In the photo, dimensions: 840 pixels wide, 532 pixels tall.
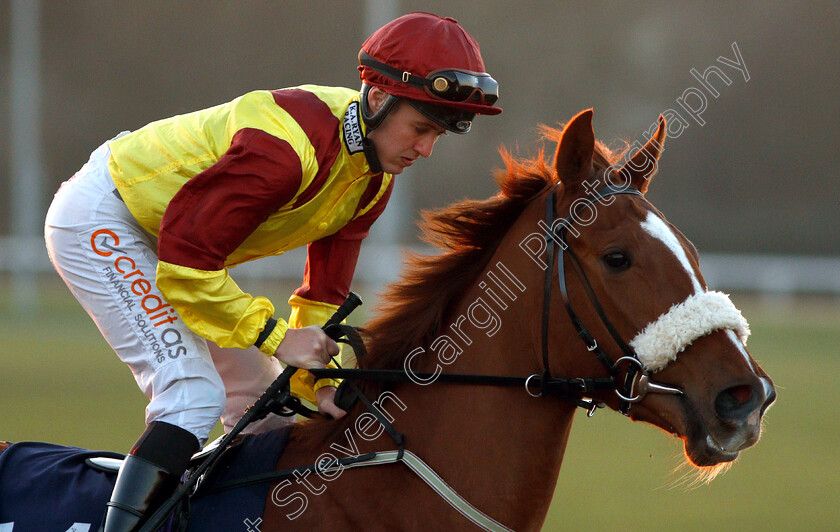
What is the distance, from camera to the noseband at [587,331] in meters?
2.00

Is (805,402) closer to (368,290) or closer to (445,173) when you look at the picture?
(368,290)

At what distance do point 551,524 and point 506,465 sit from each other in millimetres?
2812

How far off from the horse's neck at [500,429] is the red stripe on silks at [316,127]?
582 mm

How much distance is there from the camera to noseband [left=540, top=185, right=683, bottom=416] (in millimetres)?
1997

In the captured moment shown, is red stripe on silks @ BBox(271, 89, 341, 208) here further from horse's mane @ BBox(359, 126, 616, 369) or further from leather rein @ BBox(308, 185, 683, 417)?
leather rein @ BBox(308, 185, 683, 417)

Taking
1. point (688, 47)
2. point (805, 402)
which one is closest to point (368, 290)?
point (805, 402)

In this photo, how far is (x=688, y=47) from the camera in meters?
19.0

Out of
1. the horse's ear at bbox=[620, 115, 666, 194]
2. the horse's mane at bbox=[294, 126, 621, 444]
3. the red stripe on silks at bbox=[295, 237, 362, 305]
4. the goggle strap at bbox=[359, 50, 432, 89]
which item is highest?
the horse's ear at bbox=[620, 115, 666, 194]

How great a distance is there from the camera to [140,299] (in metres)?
2.30

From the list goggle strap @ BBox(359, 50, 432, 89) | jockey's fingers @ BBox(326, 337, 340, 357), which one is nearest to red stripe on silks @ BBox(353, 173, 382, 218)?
goggle strap @ BBox(359, 50, 432, 89)

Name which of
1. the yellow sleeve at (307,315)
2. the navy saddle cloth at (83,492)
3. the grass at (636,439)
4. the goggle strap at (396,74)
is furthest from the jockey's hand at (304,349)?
the grass at (636,439)

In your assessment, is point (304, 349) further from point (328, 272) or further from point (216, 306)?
point (328, 272)

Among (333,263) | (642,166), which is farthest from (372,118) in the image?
(642,166)

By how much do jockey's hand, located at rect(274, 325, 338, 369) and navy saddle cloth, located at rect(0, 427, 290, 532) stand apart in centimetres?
24
